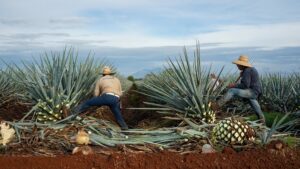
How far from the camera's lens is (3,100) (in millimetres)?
14891

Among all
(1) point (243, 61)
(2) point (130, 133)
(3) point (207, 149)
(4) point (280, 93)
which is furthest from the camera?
(4) point (280, 93)

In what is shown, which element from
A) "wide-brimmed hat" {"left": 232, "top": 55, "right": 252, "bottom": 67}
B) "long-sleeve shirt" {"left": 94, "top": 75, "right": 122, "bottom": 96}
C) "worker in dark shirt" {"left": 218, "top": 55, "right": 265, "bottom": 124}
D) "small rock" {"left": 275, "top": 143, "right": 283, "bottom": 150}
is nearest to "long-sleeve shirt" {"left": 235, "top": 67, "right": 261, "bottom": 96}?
"worker in dark shirt" {"left": 218, "top": 55, "right": 265, "bottom": 124}

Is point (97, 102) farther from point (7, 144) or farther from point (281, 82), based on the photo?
point (281, 82)

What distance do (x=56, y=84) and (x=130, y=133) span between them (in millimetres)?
2276

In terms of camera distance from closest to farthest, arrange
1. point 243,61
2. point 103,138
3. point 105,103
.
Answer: point 103,138, point 105,103, point 243,61

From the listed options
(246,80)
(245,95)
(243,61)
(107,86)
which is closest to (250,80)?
(246,80)

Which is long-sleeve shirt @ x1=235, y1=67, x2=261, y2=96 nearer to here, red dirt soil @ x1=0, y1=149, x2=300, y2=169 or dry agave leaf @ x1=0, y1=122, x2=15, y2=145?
red dirt soil @ x1=0, y1=149, x2=300, y2=169

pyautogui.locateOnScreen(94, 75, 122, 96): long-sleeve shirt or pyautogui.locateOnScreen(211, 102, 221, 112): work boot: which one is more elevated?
pyautogui.locateOnScreen(94, 75, 122, 96): long-sleeve shirt

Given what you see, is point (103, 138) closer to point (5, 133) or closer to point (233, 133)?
point (5, 133)

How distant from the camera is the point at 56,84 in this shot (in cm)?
1200

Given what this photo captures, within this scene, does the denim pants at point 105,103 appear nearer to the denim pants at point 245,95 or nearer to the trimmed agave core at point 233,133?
the denim pants at point 245,95

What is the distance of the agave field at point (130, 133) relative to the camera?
305 inches

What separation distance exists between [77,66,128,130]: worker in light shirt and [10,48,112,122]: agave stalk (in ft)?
1.14

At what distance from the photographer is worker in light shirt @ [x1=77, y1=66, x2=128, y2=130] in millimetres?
12007
